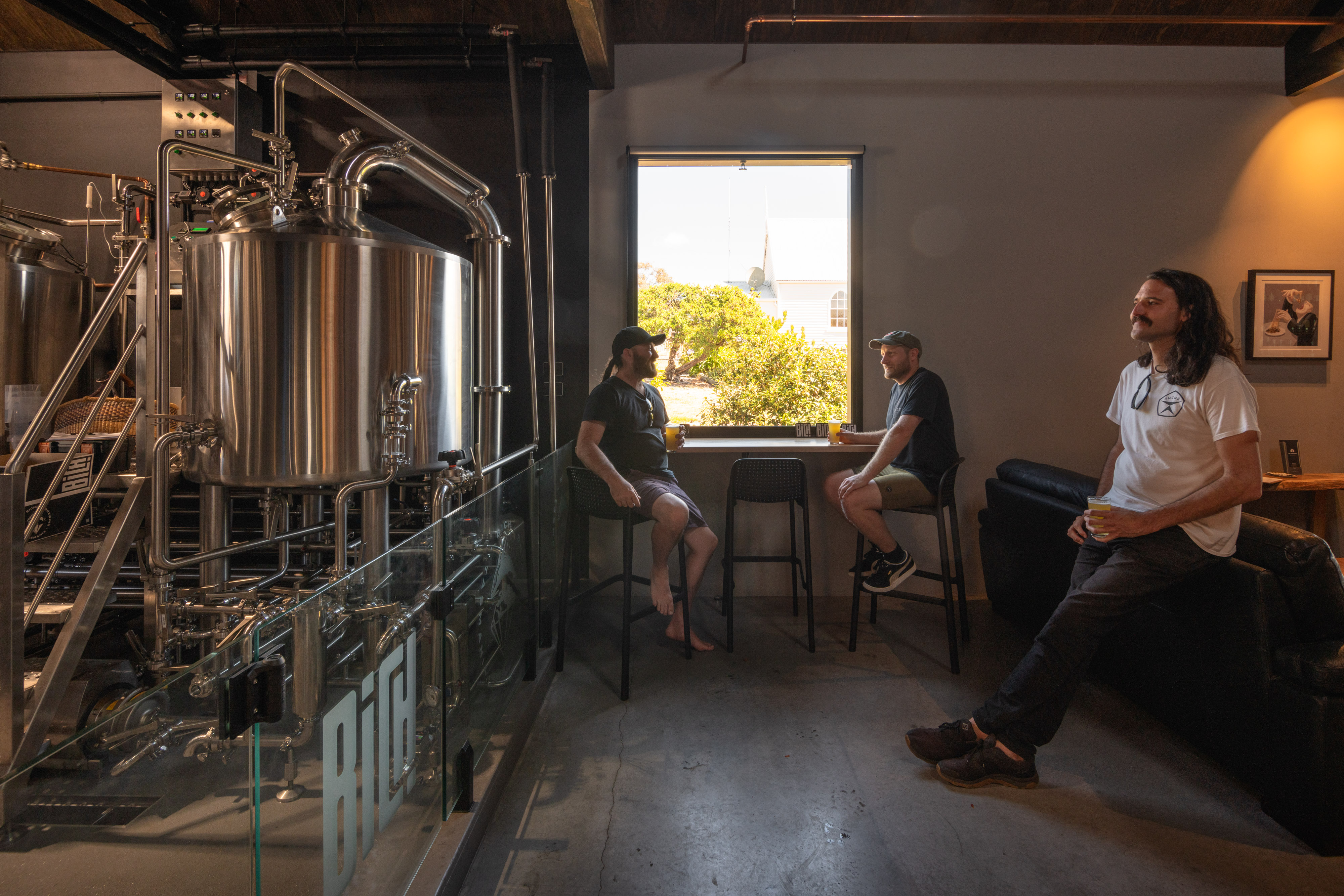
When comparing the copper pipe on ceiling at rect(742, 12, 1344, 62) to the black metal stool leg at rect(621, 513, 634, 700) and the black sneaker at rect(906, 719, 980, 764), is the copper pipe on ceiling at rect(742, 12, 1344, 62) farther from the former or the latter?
the black sneaker at rect(906, 719, 980, 764)

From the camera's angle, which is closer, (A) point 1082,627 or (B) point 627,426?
(A) point 1082,627

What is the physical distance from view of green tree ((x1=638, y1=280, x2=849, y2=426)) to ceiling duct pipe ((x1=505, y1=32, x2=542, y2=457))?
28.2 inches

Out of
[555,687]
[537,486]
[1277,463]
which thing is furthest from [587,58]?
[1277,463]

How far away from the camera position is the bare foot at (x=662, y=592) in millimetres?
2994

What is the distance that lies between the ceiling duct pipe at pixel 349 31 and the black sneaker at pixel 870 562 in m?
3.30

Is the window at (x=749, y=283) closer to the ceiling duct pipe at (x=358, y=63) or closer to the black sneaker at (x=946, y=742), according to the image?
the ceiling duct pipe at (x=358, y=63)

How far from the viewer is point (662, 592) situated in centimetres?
301

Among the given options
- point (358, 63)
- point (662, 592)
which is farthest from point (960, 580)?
point (358, 63)

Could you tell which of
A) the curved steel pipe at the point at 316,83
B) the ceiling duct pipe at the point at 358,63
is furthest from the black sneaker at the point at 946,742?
the ceiling duct pipe at the point at 358,63

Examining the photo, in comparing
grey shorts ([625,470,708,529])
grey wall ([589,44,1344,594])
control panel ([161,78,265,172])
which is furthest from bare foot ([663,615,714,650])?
control panel ([161,78,265,172])

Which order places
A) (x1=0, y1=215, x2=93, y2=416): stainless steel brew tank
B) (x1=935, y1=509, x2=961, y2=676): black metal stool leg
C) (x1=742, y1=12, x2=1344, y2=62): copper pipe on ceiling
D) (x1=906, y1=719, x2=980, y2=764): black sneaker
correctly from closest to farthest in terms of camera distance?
(x1=906, y1=719, x2=980, y2=764): black sneaker → (x1=935, y1=509, x2=961, y2=676): black metal stool leg → (x1=0, y1=215, x2=93, y2=416): stainless steel brew tank → (x1=742, y1=12, x2=1344, y2=62): copper pipe on ceiling

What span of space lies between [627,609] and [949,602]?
1.47 meters

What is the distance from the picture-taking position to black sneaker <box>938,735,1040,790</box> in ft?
6.82

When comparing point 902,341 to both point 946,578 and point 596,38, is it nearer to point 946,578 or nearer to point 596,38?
point 946,578
